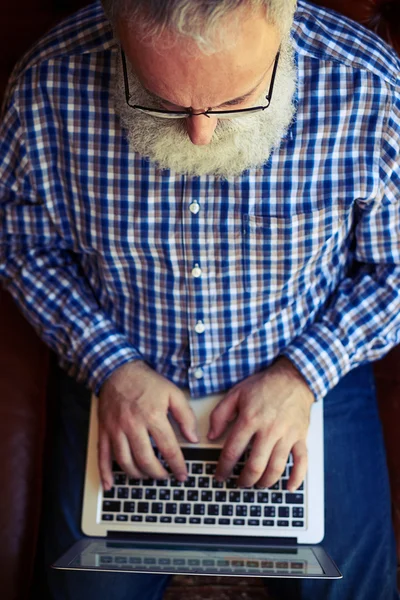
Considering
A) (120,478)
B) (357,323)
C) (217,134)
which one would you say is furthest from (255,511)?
(217,134)

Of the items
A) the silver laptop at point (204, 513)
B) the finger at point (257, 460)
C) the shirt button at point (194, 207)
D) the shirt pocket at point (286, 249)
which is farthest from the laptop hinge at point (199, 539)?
the shirt button at point (194, 207)

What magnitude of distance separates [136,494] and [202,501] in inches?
4.4

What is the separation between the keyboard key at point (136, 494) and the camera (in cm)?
112

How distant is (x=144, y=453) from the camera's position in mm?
1089

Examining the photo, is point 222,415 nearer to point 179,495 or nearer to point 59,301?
point 179,495


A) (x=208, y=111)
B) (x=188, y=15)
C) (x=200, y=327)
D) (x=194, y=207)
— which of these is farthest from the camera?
(x=200, y=327)

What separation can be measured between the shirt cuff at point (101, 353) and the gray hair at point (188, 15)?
1.81 feet

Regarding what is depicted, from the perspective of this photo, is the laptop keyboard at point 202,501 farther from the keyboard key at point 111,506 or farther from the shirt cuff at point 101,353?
the shirt cuff at point 101,353

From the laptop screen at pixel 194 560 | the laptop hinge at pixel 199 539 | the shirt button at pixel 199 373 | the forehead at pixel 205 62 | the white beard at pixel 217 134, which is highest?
the forehead at pixel 205 62

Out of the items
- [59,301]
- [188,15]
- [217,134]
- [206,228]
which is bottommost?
[59,301]

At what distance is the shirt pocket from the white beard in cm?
11

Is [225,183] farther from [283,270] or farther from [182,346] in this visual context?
[182,346]

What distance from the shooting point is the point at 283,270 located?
41.6 inches

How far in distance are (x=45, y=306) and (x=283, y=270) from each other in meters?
0.41
